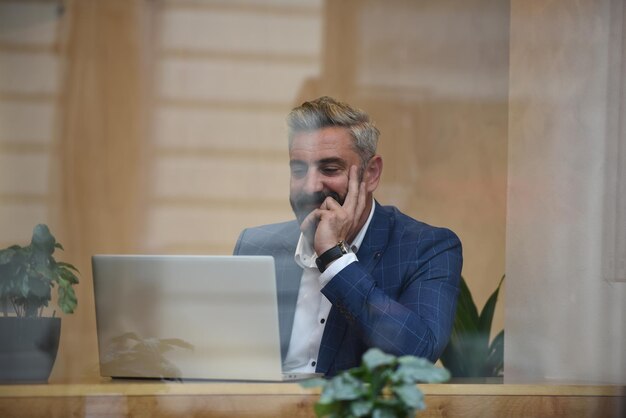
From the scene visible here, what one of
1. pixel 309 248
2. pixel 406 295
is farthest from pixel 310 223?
pixel 406 295

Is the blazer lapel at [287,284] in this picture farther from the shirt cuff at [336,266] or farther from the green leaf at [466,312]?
the green leaf at [466,312]

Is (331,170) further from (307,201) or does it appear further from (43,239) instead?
(43,239)

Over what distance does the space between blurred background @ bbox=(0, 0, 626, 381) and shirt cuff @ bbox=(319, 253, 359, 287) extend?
609 mm

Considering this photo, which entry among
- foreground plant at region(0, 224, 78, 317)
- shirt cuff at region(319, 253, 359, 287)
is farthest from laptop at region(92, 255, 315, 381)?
foreground plant at region(0, 224, 78, 317)

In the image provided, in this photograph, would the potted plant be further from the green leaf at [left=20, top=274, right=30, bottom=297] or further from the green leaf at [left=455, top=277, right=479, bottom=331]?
the green leaf at [left=455, top=277, right=479, bottom=331]

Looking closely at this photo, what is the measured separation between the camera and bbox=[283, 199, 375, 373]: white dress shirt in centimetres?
296

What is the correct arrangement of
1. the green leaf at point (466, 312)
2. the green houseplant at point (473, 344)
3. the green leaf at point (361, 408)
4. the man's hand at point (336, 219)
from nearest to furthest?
1. the green leaf at point (361, 408)
2. the man's hand at point (336, 219)
3. the green houseplant at point (473, 344)
4. the green leaf at point (466, 312)

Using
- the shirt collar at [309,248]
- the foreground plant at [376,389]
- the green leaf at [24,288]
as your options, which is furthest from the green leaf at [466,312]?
the foreground plant at [376,389]

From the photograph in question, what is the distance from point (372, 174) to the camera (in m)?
3.26

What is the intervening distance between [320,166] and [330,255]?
444 millimetres

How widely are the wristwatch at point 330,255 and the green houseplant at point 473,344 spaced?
855mm

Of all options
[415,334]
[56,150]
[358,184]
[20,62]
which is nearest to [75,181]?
[56,150]

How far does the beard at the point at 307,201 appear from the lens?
310 centimetres

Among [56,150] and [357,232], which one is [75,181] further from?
[357,232]
